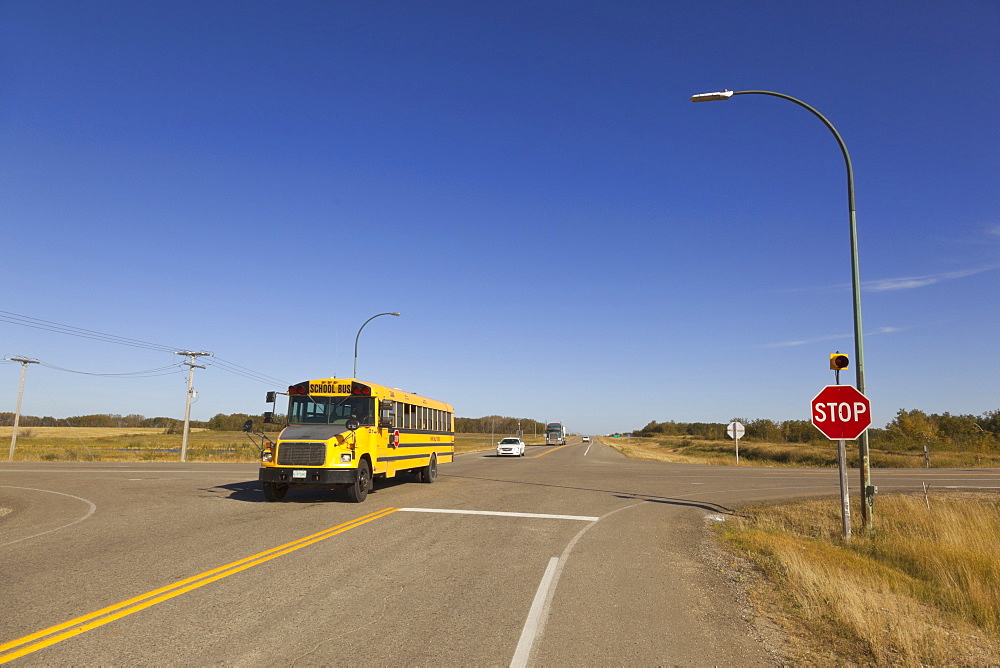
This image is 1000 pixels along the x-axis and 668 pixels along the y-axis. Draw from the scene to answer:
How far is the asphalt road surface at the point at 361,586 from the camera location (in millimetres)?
4922

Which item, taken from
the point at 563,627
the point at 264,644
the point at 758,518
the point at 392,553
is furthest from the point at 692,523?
the point at 264,644

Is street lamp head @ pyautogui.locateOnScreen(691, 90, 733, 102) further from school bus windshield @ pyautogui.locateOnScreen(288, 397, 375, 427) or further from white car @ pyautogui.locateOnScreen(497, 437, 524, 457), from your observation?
white car @ pyautogui.locateOnScreen(497, 437, 524, 457)

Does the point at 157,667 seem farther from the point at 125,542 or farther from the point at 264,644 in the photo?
the point at 125,542

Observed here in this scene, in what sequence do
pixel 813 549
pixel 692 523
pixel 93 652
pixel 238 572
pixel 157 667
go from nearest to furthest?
pixel 157 667, pixel 93 652, pixel 238 572, pixel 813 549, pixel 692 523

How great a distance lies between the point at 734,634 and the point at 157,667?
15.7 feet

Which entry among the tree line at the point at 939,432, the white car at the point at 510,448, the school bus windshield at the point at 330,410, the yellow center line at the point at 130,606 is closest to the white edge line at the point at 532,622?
the yellow center line at the point at 130,606

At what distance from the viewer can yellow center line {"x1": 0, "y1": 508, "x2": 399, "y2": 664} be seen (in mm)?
4875

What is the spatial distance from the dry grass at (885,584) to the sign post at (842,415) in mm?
1279

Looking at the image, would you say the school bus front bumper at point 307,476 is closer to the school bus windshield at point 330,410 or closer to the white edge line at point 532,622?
the school bus windshield at point 330,410

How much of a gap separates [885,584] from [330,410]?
40.0 ft

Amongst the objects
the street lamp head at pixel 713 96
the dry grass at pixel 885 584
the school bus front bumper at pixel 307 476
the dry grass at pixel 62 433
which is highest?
the street lamp head at pixel 713 96

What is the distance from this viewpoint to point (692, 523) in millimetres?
12930

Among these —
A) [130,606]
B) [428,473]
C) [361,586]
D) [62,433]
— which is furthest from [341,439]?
[62,433]

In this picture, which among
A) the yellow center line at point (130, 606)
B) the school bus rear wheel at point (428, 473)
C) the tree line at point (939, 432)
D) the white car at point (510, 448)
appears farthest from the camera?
the tree line at point (939, 432)
